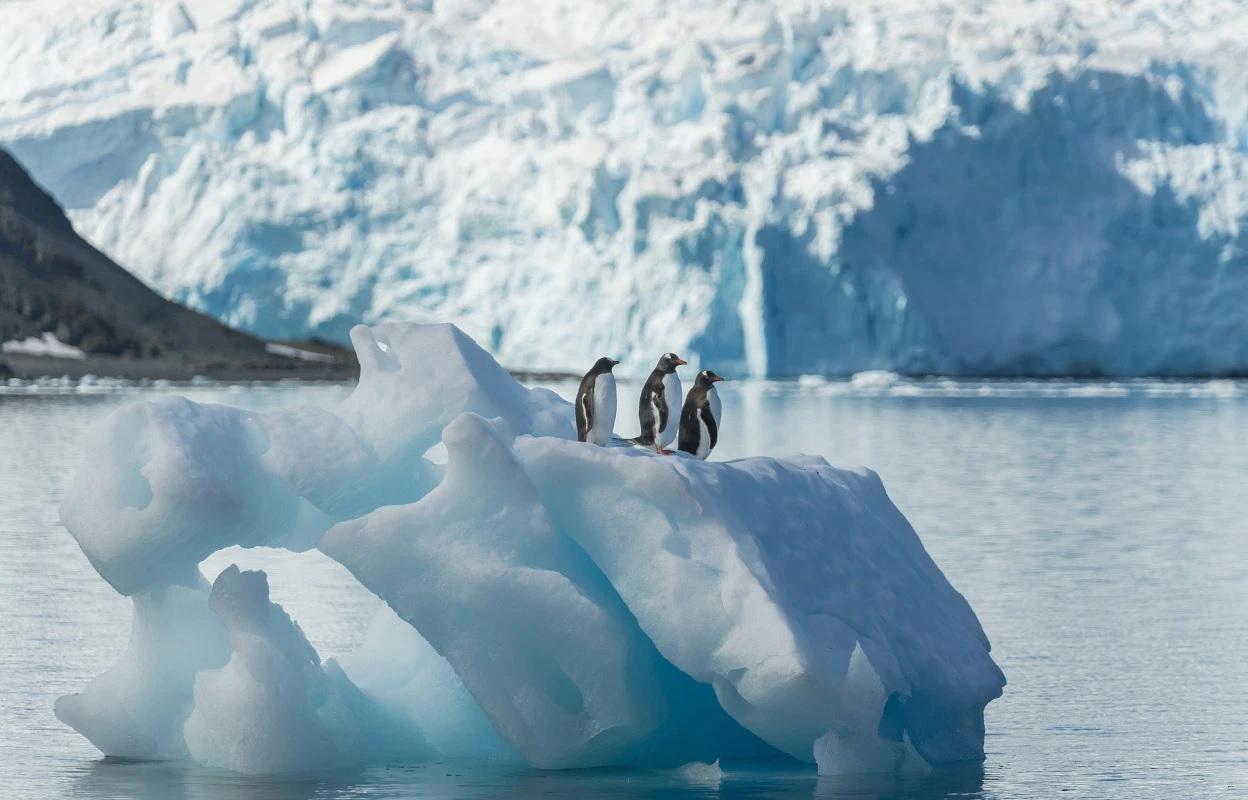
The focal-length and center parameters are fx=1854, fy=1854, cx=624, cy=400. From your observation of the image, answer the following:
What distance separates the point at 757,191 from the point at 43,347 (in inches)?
1117

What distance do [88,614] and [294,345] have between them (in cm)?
5692

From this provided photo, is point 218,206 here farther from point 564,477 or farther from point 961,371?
point 564,477

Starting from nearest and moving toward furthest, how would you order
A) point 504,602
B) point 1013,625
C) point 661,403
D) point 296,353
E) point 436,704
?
point 504,602
point 436,704
point 661,403
point 1013,625
point 296,353

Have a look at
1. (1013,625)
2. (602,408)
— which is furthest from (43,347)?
(602,408)

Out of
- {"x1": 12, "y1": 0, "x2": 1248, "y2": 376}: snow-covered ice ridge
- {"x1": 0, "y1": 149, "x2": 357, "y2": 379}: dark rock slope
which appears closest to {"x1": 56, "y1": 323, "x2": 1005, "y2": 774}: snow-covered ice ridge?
{"x1": 12, "y1": 0, "x2": 1248, "y2": 376}: snow-covered ice ridge

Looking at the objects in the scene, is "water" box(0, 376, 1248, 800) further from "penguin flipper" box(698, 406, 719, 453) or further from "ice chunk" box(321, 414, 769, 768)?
"penguin flipper" box(698, 406, 719, 453)

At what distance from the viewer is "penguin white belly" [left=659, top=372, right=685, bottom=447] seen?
760 centimetres

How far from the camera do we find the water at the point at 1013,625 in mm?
6594

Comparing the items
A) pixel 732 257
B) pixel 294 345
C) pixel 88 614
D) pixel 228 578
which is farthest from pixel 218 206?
pixel 228 578

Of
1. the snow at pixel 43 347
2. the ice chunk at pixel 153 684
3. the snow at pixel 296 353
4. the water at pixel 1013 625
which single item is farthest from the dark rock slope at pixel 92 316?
the ice chunk at pixel 153 684

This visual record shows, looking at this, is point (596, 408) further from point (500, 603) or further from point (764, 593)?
point (764, 593)

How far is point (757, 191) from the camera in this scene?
45.3 m

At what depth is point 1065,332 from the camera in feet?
149

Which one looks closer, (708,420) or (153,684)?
(153,684)
